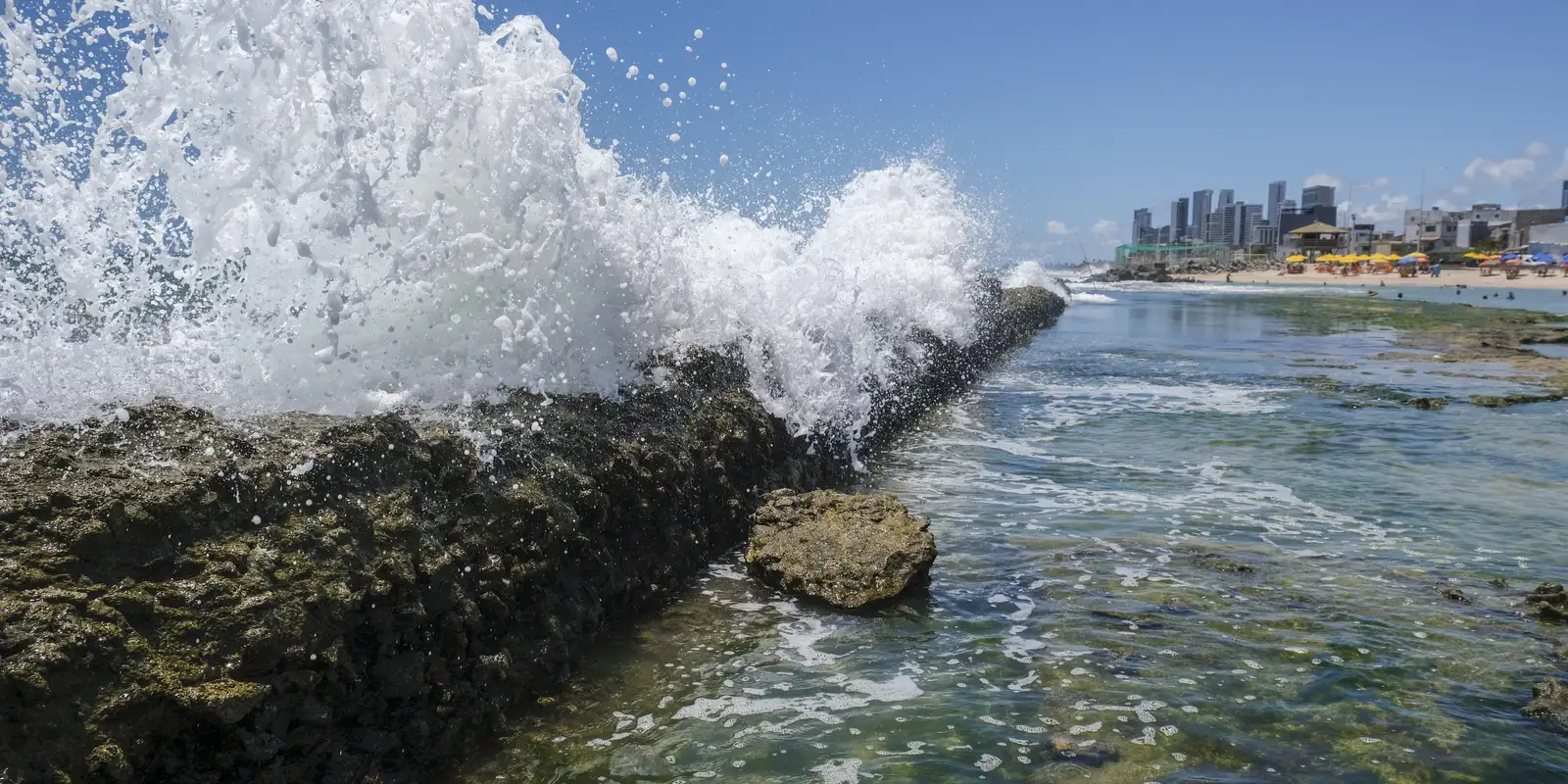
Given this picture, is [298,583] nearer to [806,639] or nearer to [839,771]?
[839,771]

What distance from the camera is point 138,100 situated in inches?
163

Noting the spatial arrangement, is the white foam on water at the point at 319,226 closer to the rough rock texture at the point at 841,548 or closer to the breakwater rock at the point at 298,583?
the breakwater rock at the point at 298,583

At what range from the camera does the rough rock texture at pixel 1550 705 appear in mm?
3838

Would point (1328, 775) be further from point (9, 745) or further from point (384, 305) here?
point (384, 305)

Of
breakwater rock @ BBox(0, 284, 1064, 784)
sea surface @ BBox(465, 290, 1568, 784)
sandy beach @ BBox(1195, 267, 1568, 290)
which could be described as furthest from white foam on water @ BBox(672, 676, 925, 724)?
sandy beach @ BBox(1195, 267, 1568, 290)

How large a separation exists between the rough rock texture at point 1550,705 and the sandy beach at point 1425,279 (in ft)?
193

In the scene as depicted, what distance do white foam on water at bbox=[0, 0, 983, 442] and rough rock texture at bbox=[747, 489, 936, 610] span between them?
3.95ft

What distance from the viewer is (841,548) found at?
5.35 meters

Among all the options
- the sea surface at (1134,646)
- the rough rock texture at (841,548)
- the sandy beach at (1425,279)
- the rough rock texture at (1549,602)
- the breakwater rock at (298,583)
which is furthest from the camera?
the sandy beach at (1425,279)

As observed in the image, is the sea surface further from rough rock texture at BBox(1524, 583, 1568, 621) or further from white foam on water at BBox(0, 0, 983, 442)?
white foam on water at BBox(0, 0, 983, 442)

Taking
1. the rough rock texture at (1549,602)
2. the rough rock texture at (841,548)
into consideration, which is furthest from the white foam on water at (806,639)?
the rough rock texture at (1549,602)

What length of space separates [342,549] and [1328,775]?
337 centimetres

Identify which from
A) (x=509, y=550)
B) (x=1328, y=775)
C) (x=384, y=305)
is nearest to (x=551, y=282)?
(x=384, y=305)

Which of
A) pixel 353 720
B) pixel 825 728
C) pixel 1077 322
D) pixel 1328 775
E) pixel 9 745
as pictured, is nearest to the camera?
pixel 9 745
